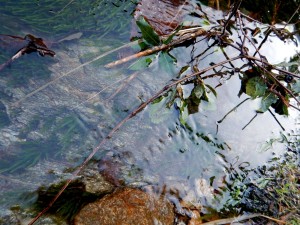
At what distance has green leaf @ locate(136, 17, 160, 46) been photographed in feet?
6.72

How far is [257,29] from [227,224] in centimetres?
188

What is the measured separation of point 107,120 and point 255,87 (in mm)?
1204

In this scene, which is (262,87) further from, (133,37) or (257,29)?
(133,37)

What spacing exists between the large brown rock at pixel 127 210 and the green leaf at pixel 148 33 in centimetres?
109

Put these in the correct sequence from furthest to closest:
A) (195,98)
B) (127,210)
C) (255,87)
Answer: (255,87), (195,98), (127,210)

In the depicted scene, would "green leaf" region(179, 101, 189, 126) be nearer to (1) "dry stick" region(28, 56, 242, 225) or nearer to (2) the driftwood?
(1) "dry stick" region(28, 56, 242, 225)

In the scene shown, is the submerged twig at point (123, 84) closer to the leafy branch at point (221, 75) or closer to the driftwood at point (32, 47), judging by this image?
the leafy branch at point (221, 75)

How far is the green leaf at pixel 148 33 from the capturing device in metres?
2.05

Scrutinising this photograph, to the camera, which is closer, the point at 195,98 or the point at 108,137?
the point at 108,137

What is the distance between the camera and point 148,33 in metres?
2.11

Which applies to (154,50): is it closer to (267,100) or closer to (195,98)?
(195,98)

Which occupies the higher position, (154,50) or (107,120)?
(154,50)

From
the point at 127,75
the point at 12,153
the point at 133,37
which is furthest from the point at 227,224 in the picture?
the point at 133,37

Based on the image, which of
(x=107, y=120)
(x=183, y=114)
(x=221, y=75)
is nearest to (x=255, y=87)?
(x=221, y=75)
